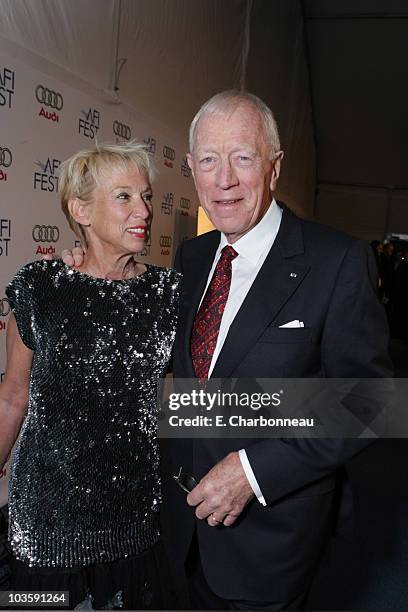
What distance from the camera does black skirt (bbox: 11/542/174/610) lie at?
1.43 m

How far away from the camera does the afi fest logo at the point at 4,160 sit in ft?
9.30

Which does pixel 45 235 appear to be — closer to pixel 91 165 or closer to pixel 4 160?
pixel 4 160

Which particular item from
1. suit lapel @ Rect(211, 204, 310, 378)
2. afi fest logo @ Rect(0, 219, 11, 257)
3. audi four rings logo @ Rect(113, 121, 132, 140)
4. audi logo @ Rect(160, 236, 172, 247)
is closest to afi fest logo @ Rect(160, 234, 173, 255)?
audi logo @ Rect(160, 236, 172, 247)

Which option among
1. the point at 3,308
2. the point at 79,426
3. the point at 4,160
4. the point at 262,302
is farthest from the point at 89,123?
the point at 79,426

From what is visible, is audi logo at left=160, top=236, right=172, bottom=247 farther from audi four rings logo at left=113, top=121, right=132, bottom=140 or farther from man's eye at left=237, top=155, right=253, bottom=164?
man's eye at left=237, top=155, right=253, bottom=164

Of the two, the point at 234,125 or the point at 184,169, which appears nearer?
the point at 234,125

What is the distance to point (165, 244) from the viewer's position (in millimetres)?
5273

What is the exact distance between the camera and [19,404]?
1519 millimetres

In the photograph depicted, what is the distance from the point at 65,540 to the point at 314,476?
61 centimetres

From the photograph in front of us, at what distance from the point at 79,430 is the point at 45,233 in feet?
6.73

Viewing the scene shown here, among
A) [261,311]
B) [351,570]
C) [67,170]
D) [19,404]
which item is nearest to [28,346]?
[19,404]

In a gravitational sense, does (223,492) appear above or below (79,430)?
below

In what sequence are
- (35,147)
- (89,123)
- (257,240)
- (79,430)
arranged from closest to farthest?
(79,430) → (257,240) → (35,147) → (89,123)

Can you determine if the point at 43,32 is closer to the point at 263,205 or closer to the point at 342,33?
the point at 263,205
